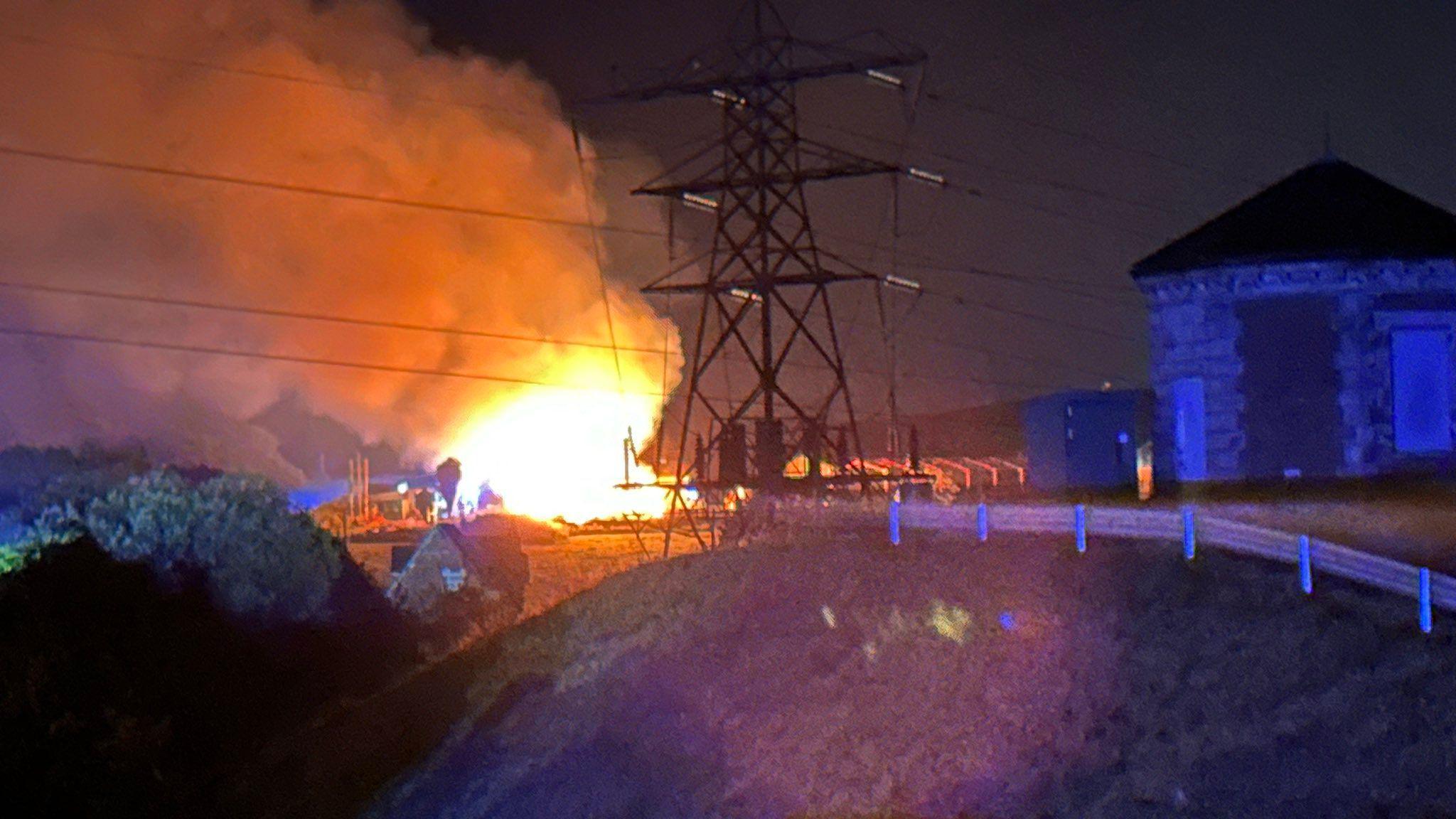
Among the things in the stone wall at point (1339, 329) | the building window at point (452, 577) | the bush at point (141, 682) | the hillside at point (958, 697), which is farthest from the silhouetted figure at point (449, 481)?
the stone wall at point (1339, 329)

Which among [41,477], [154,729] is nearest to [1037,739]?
[154,729]

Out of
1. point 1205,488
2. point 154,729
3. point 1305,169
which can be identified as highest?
point 1305,169

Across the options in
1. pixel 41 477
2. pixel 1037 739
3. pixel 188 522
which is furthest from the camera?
pixel 41 477

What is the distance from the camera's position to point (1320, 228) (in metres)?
34.3

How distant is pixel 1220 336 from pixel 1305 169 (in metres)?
6.70

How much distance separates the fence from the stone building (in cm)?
842

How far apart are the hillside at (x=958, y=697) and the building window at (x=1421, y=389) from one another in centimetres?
1250

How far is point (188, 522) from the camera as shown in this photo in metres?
40.4

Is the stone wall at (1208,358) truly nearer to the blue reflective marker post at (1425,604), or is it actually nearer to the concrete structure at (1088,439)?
the concrete structure at (1088,439)

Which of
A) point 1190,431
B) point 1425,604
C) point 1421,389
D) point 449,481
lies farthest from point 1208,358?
point 449,481

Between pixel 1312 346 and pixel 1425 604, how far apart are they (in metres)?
15.5

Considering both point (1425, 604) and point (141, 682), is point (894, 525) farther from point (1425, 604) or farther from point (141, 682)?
point (141, 682)

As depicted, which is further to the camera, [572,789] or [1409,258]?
[1409,258]

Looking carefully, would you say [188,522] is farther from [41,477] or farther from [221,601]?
[41,477]
